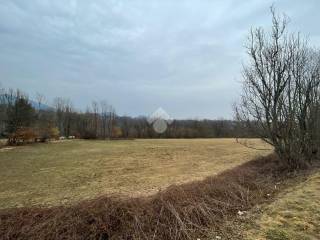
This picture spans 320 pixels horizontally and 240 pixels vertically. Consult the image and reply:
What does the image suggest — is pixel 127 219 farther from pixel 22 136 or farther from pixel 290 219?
pixel 22 136

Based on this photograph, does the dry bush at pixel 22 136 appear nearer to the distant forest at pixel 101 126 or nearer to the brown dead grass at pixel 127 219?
the distant forest at pixel 101 126

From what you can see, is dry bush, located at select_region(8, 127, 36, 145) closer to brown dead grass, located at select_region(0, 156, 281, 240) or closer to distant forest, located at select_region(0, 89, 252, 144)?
distant forest, located at select_region(0, 89, 252, 144)

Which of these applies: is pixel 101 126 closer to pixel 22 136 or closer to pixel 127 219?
pixel 22 136

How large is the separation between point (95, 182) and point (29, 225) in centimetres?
923

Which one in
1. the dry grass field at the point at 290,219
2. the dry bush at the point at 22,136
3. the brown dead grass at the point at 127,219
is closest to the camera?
the dry grass field at the point at 290,219

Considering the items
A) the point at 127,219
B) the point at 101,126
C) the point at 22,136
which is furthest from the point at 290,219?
the point at 101,126

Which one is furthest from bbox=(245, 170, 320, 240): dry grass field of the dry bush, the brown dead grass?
the dry bush

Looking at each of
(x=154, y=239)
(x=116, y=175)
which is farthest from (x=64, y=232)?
(x=116, y=175)

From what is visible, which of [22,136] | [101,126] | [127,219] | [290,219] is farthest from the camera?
[101,126]

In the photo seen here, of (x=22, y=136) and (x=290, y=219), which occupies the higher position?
(x=22, y=136)

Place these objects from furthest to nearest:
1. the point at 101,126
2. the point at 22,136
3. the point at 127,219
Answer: the point at 101,126, the point at 22,136, the point at 127,219

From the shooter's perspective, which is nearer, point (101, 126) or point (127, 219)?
point (127, 219)

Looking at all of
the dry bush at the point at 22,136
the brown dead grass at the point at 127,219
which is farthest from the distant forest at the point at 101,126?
the brown dead grass at the point at 127,219

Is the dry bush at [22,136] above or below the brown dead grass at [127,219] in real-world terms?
above
